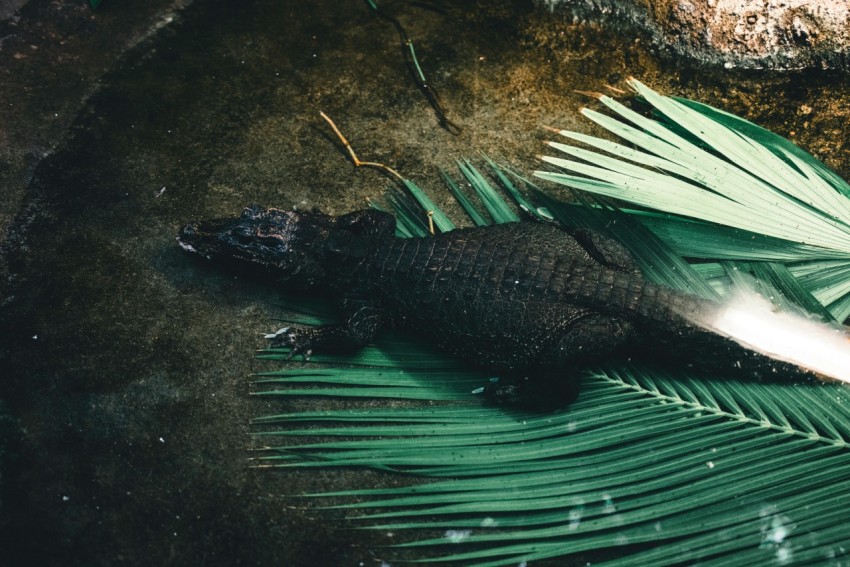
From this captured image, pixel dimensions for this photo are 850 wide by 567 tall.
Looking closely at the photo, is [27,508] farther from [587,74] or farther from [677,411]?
[587,74]

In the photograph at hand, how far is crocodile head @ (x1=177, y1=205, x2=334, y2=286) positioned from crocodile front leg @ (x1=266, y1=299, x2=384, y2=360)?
0.30 metres

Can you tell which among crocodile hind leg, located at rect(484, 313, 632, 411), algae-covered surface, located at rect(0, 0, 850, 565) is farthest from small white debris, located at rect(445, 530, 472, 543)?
crocodile hind leg, located at rect(484, 313, 632, 411)

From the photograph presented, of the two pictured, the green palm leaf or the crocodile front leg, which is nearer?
the green palm leaf

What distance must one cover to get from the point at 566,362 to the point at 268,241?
1.64m

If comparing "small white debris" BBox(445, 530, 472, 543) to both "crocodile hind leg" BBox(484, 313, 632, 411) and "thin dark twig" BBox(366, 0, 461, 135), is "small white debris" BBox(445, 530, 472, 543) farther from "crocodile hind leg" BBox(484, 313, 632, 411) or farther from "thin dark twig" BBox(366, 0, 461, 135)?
"thin dark twig" BBox(366, 0, 461, 135)

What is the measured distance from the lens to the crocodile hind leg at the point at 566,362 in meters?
3.18

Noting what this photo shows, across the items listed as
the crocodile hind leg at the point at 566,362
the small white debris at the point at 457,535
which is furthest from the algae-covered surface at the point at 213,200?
the crocodile hind leg at the point at 566,362

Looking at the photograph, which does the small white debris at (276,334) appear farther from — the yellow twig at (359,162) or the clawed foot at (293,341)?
the yellow twig at (359,162)

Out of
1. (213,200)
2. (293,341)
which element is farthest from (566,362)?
(213,200)

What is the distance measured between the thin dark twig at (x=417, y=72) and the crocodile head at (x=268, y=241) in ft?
3.72

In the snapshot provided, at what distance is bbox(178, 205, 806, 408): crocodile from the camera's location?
3.21 m

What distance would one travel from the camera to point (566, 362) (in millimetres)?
3230

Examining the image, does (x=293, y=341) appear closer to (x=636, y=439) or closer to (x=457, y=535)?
(x=457, y=535)

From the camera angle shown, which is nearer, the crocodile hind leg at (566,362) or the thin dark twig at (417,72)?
the crocodile hind leg at (566,362)
